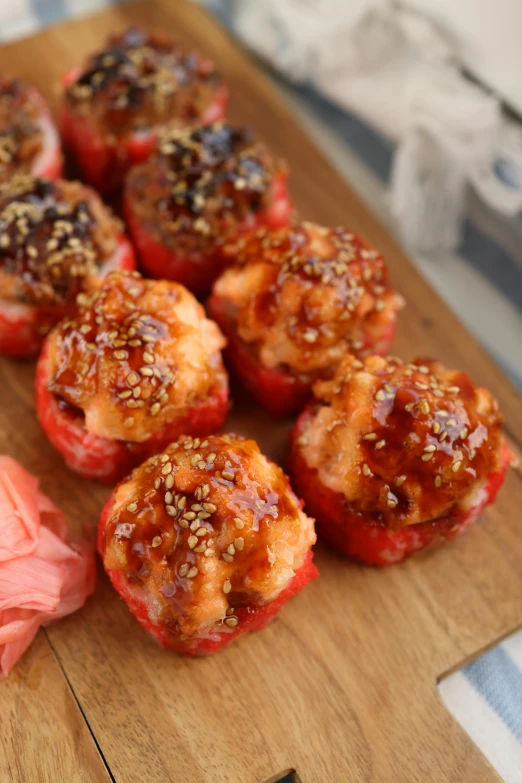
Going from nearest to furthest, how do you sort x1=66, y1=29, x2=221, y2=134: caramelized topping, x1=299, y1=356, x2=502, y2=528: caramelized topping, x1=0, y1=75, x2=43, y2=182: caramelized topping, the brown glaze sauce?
the brown glaze sauce → x1=299, y1=356, x2=502, y2=528: caramelized topping → x1=0, y1=75, x2=43, y2=182: caramelized topping → x1=66, y1=29, x2=221, y2=134: caramelized topping

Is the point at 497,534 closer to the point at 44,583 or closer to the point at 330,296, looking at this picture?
the point at 330,296

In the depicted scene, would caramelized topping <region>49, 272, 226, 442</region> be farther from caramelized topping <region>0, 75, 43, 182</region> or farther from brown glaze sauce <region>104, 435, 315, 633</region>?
caramelized topping <region>0, 75, 43, 182</region>

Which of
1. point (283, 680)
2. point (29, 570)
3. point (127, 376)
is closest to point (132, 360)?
point (127, 376)

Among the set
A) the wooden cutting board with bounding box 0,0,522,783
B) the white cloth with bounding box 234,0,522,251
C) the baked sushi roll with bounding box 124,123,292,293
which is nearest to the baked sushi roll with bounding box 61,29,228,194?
the baked sushi roll with bounding box 124,123,292,293

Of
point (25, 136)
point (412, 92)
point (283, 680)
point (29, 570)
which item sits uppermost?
point (412, 92)

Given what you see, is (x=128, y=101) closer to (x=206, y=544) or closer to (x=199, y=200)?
(x=199, y=200)

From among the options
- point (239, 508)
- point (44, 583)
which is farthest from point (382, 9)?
point (44, 583)

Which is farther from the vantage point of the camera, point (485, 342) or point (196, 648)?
point (485, 342)
